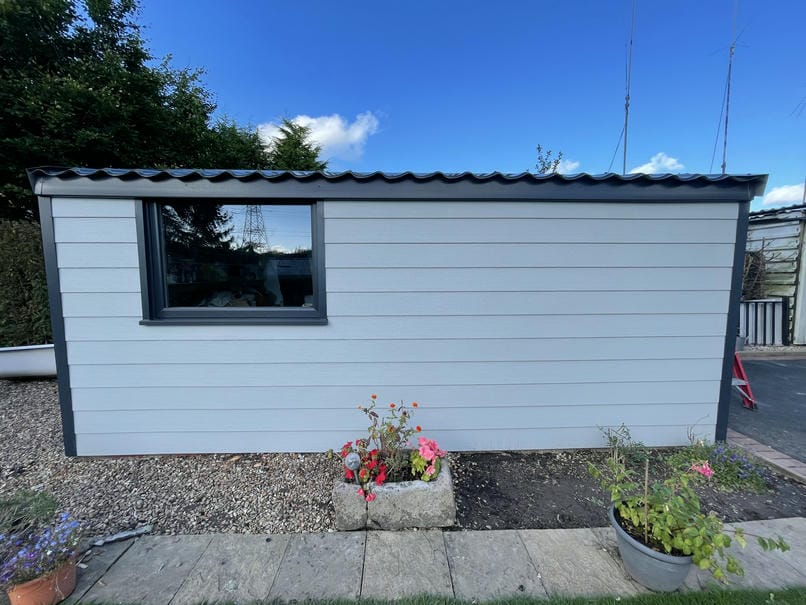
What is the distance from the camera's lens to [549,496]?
7.17 ft

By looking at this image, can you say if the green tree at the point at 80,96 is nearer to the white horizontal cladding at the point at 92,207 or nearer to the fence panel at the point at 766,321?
the white horizontal cladding at the point at 92,207

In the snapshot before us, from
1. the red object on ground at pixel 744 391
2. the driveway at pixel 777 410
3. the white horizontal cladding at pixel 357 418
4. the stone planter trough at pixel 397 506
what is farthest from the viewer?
the red object on ground at pixel 744 391

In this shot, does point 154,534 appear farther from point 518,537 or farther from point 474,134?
point 474,134

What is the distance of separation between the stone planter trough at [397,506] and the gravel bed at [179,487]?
0.69 feet

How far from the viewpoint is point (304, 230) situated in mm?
2561

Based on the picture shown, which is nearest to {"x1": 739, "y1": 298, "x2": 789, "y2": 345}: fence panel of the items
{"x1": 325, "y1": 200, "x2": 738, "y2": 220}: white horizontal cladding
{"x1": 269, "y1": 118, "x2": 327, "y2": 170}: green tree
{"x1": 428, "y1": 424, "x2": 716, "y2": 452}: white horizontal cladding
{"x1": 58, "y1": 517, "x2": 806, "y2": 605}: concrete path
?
{"x1": 428, "y1": 424, "x2": 716, "y2": 452}: white horizontal cladding

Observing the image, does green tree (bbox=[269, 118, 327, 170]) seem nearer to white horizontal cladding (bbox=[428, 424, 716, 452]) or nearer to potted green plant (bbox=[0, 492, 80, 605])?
white horizontal cladding (bbox=[428, 424, 716, 452])

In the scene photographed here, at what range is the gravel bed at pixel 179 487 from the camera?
1.99m

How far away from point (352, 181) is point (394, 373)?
155 cm

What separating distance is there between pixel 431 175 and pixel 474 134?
6217 mm

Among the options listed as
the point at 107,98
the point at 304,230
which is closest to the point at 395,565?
→ the point at 304,230

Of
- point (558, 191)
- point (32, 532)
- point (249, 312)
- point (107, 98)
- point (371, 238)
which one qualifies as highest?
point (107, 98)

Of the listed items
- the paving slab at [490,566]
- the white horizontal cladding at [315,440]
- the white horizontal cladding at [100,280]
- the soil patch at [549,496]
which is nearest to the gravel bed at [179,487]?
the white horizontal cladding at [315,440]

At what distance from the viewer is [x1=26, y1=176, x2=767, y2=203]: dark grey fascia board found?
2.34m
